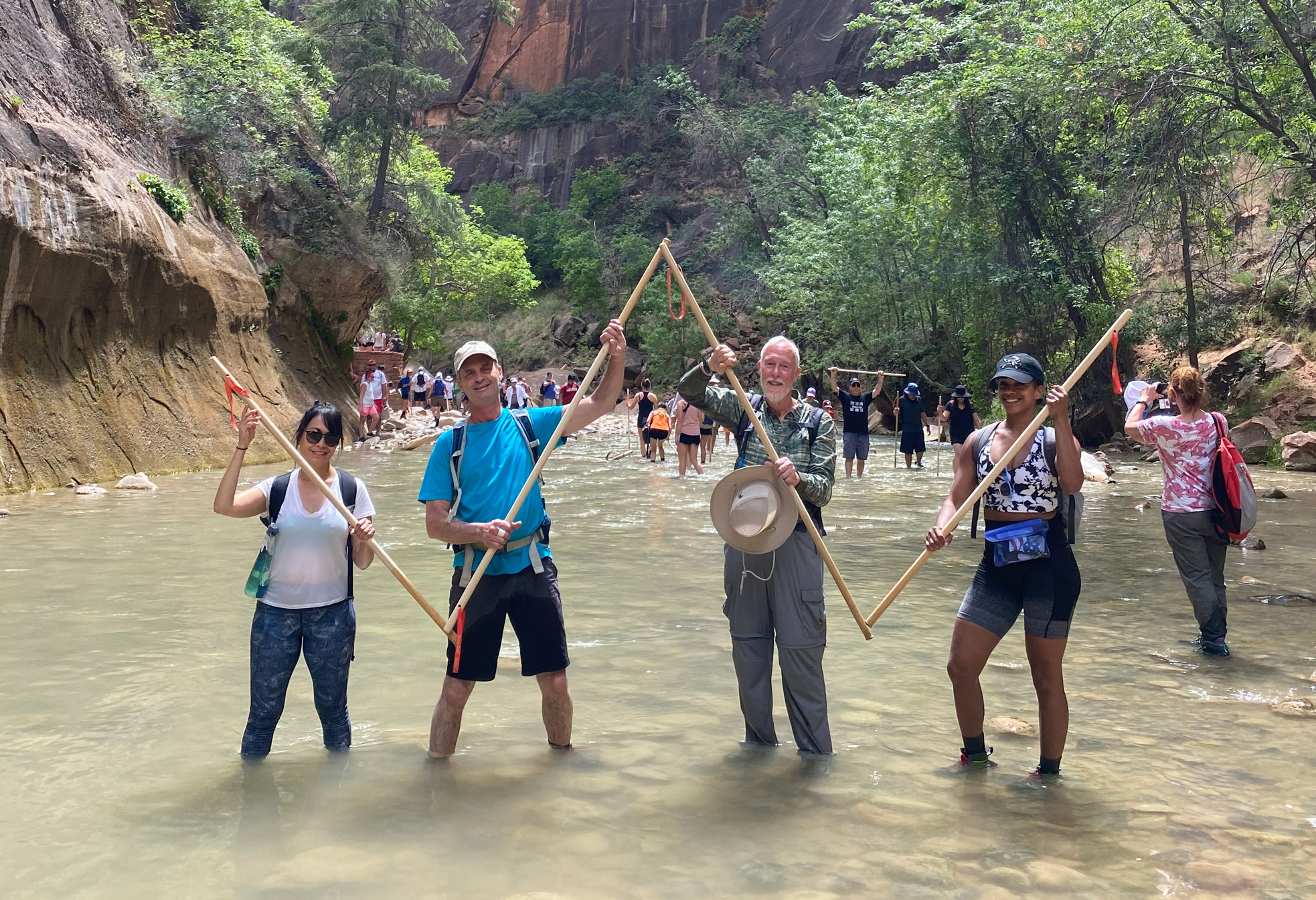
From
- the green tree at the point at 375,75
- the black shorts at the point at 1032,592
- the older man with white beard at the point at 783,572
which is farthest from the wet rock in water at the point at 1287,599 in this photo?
the green tree at the point at 375,75

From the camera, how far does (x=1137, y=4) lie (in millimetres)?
16688

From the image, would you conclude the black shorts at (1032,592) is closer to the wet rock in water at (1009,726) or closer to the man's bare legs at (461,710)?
the wet rock in water at (1009,726)

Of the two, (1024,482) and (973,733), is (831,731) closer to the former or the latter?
(973,733)

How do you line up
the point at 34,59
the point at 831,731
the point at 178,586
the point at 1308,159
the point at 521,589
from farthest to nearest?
the point at 34,59
the point at 1308,159
the point at 178,586
the point at 831,731
the point at 521,589

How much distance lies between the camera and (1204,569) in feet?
24.4

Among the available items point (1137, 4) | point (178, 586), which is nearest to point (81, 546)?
point (178, 586)

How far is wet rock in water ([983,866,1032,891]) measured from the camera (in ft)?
13.2

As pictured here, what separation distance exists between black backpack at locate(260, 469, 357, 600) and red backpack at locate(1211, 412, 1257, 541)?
5.47 metres

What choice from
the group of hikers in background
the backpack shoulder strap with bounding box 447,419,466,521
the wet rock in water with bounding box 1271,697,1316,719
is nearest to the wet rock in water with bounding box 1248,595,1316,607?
the wet rock in water with bounding box 1271,697,1316,719

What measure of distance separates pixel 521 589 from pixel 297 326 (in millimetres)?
26209

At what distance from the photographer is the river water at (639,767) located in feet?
13.6

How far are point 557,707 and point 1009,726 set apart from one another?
99.0 inches

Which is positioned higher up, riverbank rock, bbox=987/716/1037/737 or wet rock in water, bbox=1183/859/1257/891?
riverbank rock, bbox=987/716/1037/737

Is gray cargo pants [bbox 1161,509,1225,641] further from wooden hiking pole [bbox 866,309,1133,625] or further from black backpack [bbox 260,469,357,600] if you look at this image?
black backpack [bbox 260,469,357,600]
